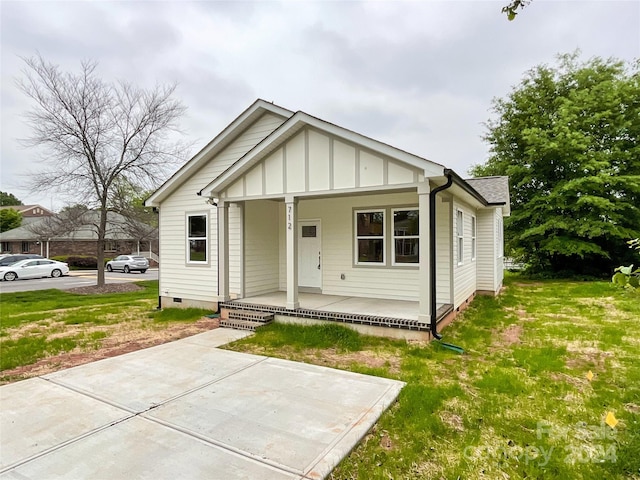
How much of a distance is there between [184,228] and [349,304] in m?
5.06

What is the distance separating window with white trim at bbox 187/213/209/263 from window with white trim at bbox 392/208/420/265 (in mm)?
4873

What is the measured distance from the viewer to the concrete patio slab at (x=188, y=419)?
2867mm

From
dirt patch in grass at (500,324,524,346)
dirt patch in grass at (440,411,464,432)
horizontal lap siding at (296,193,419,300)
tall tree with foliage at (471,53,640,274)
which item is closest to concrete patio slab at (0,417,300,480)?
dirt patch in grass at (440,411,464,432)

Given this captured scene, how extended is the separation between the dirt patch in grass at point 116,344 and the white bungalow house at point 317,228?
37.4 inches

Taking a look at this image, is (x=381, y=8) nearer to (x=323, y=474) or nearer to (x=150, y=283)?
(x=323, y=474)

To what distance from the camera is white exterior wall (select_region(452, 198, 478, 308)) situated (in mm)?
8320

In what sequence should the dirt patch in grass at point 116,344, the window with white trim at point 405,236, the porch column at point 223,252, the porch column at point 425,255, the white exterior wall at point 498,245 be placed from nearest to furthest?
the dirt patch in grass at point 116,344 < the porch column at point 425,255 < the window with white trim at point 405,236 < the porch column at point 223,252 < the white exterior wall at point 498,245

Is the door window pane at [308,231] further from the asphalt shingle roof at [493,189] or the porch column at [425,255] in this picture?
the asphalt shingle roof at [493,189]

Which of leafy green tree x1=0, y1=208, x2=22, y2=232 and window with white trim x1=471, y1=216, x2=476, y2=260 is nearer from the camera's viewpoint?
window with white trim x1=471, y1=216, x2=476, y2=260

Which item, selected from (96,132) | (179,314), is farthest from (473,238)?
(96,132)

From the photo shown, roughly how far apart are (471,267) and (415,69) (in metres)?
8.84

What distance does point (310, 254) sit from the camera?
1008 cm

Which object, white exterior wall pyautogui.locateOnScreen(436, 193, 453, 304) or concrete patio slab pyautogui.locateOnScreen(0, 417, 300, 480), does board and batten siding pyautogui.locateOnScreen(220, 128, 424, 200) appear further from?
concrete patio slab pyautogui.locateOnScreen(0, 417, 300, 480)

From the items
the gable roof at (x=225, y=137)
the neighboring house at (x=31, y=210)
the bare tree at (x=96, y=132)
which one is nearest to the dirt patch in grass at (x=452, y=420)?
the gable roof at (x=225, y=137)
